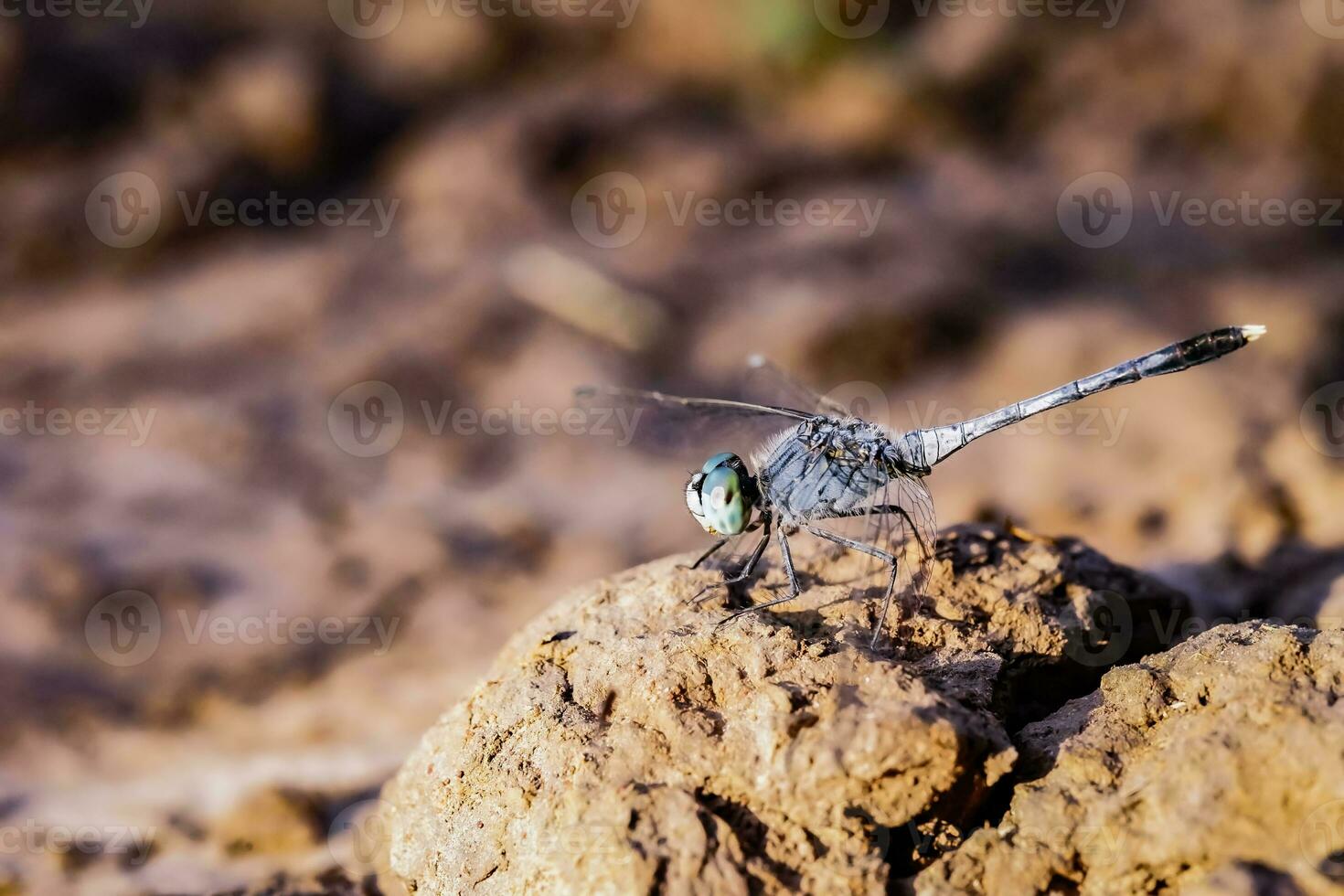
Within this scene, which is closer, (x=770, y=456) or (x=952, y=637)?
(x=952, y=637)

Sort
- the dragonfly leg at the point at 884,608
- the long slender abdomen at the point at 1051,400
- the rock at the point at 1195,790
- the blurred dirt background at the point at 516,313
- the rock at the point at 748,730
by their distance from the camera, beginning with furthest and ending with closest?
the blurred dirt background at the point at 516,313 < the long slender abdomen at the point at 1051,400 < the dragonfly leg at the point at 884,608 < the rock at the point at 748,730 < the rock at the point at 1195,790

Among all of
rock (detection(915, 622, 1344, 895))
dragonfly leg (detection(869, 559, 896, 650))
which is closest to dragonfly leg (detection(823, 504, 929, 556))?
dragonfly leg (detection(869, 559, 896, 650))

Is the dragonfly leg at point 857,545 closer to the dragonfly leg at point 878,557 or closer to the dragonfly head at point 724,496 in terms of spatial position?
the dragonfly leg at point 878,557

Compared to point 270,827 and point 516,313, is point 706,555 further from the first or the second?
point 516,313

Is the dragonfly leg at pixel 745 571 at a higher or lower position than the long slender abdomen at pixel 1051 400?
lower

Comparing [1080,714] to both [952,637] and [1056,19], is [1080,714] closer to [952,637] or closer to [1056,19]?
[952,637]

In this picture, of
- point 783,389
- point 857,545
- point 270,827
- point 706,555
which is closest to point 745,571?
point 706,555

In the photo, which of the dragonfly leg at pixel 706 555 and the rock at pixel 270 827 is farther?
→ the rock at pixel 270 827

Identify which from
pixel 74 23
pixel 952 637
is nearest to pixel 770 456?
pixel 952 637

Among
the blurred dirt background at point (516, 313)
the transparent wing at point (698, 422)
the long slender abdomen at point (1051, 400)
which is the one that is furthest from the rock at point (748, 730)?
the blurred dirt background at point (516, 313)
